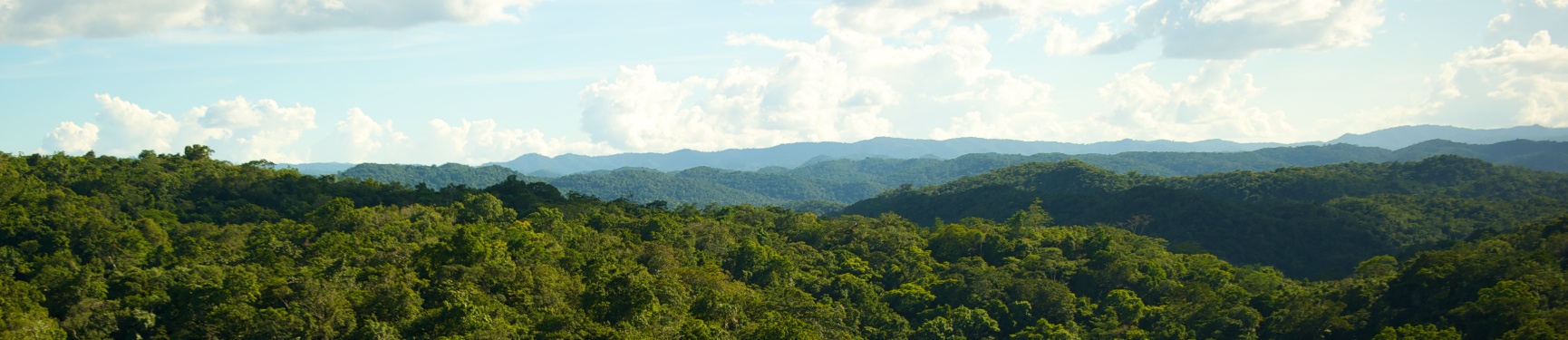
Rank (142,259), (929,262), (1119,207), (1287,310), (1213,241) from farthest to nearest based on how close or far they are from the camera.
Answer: (1119,207), (1213,241), (929,262), (1287,310), (142,259)

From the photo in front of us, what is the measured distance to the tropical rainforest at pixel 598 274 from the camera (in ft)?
110

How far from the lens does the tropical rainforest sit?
3344 centimetres

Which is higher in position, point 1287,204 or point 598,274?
point 598,274

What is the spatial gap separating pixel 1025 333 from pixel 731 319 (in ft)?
55.8

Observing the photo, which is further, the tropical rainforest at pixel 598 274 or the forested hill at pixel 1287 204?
the forested hill at pixel 1287 204

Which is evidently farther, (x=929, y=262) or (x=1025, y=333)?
(x=929, y=262)

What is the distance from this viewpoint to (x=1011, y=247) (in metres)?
66.3

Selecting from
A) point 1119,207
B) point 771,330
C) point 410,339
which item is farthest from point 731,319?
point 1119,207

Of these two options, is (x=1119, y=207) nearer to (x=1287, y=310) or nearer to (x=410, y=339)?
(x=1287, y=310)

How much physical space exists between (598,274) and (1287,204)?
284 feet

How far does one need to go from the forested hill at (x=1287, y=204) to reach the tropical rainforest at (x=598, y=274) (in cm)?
2347

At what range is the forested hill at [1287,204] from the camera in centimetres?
9688

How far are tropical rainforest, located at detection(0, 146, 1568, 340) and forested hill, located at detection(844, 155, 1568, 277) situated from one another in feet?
77.0

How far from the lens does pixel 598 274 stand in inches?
1753
